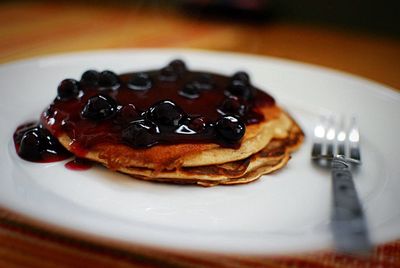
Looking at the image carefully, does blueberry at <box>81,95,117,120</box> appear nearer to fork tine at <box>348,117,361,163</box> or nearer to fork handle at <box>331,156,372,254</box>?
fork handle at <box>331,156,372,254</box>

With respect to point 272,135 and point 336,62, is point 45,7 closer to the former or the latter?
point 336,62

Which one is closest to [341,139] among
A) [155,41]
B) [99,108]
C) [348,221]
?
[348,221]

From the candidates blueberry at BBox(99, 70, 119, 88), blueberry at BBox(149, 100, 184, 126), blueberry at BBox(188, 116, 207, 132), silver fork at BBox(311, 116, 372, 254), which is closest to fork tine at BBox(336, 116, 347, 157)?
silver fork at BBox(311, 116, 372, 254)

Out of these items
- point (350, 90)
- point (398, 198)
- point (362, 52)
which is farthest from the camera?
point (362, 52)

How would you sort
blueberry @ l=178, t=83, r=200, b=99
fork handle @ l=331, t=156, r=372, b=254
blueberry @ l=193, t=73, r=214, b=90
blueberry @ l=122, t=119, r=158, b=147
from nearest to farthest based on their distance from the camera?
fork handle @ l=331, t=156, r=372, b=254 < blueberry @ l=122, t=119, r=158, b=147 < blueberry @ l=178, t=83, r=200, b=99 < blueberry @ l=193, t=73, r=214, b=90

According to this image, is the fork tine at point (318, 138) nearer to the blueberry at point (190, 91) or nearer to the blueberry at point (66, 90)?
the blueberry at point (190, 91)

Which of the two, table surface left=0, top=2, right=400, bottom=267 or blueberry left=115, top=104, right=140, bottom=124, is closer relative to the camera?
table surface left=0, top=2, right=400, bottom=267

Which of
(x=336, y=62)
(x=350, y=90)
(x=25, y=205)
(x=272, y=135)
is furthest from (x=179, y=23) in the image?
(x=25, y=205)

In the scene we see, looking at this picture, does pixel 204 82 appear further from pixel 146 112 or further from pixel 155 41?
pixel 155 41
